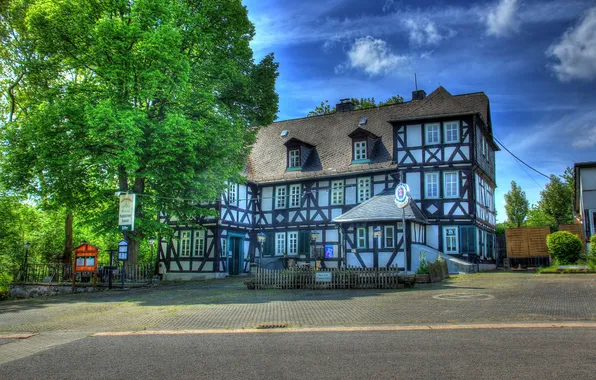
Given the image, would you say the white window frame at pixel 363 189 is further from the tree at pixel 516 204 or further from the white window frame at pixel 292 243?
the tree at pixel 516 204

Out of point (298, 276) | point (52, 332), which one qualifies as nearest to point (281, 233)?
point (298, 276)

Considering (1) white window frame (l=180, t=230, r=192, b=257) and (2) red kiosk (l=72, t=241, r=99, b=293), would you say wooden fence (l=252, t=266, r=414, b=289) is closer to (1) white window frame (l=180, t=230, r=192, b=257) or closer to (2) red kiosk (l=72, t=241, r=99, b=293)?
(2) red kiosk (l=72, t=241, r=99, b=293)

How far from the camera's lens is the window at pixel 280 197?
116 ft

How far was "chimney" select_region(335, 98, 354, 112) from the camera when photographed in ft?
129

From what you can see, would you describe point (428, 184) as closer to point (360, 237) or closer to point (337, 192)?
point (360, 237)

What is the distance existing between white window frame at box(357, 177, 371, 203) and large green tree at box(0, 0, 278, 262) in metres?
9.64

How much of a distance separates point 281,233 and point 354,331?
25125mm

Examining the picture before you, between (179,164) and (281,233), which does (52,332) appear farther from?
(281,233)

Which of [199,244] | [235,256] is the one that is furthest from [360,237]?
[199,244]

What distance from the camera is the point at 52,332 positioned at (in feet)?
37.3

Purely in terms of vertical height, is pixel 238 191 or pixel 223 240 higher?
pixel 238 191

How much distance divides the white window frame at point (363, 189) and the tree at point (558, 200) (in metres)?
29.9

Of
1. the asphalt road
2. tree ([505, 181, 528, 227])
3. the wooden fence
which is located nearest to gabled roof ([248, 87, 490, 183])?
the wooden fence

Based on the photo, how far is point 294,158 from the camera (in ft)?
117
